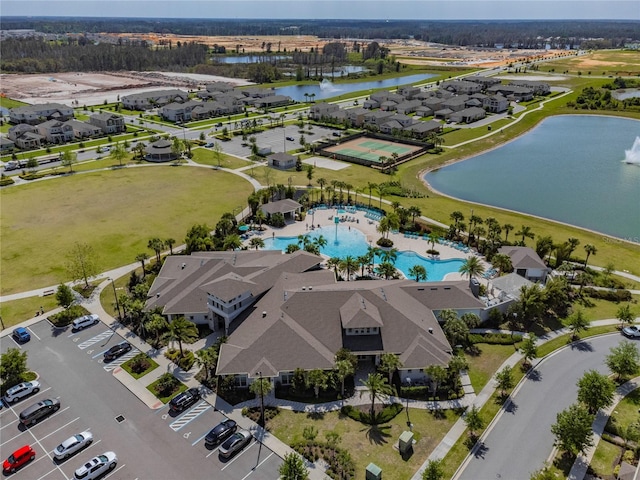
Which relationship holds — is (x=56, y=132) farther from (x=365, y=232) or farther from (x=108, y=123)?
(x=365, y=232)

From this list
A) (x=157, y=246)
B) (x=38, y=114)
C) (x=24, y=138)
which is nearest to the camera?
(x=157, y=246)

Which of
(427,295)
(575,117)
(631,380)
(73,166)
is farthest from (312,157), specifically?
(575,117)

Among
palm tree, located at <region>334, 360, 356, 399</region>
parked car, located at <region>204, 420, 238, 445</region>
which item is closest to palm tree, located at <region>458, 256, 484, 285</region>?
palm tree, located at <region>334, 360, 356, 399</region>

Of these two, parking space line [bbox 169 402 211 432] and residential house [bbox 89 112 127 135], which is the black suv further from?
residential house [bbox 89 112 127 135]

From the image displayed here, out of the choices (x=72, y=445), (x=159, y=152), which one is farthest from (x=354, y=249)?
(x=159, y=152)

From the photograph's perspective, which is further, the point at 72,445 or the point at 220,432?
the point at 220,432

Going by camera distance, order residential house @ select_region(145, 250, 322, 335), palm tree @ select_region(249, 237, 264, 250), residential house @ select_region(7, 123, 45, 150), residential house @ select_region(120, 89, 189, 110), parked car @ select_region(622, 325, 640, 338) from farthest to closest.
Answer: residential house @ select_region(120, 89, 189, 110), residential house @ select_region(7, 123, 45, 150), palm tree @ select_region(249, 237, 264, 250), parked car @ select_region(622, 325, 640, 338), residential house @ select_region(145, 250, 322, 335)

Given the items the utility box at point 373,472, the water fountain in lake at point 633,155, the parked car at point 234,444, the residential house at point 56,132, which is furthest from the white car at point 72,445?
the water fountain in lake at point 633,155
